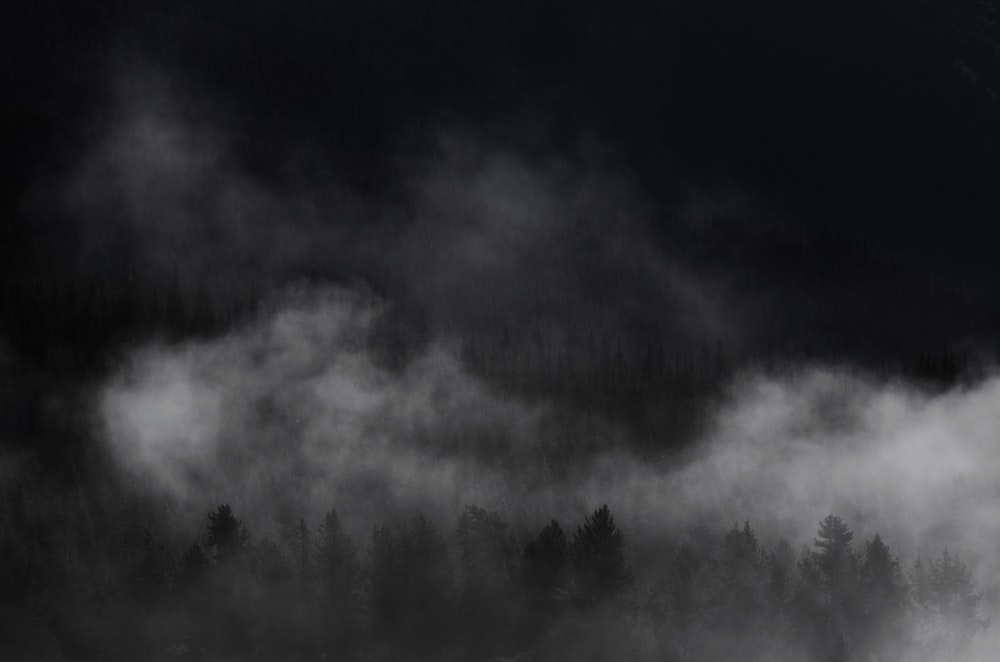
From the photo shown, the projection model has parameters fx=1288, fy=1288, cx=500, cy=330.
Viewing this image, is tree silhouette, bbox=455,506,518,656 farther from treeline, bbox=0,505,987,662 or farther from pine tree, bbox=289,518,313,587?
pine tree, bbox=289,518,313,587

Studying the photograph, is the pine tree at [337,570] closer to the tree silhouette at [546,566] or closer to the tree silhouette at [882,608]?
the tree silhouette at [546,566]

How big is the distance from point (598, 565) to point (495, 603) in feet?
51.3

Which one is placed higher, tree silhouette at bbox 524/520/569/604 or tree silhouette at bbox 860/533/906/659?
tree silhouette at bbox 524/520/569/604

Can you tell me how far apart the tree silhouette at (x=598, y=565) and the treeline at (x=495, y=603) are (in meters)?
0.18

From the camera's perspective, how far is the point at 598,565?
16038 cm

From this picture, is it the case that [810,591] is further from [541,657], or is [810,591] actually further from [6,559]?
[6,559]

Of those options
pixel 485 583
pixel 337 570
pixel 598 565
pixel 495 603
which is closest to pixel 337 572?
pixel 337 570

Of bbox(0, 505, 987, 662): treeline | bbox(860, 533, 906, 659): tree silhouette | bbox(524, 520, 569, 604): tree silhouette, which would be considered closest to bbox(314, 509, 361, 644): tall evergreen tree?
bbox(0, 505, 987, 662): treeline

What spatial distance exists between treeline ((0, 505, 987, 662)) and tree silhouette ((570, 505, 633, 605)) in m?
0.18

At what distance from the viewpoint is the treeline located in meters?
150

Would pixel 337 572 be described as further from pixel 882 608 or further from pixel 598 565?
pixel 882 608

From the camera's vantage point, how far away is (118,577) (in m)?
173

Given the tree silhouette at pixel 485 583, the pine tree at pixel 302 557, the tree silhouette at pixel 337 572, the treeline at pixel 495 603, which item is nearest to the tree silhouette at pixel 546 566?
the treeline at pixel 495 603

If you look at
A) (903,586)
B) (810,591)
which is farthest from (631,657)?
(903,586)
